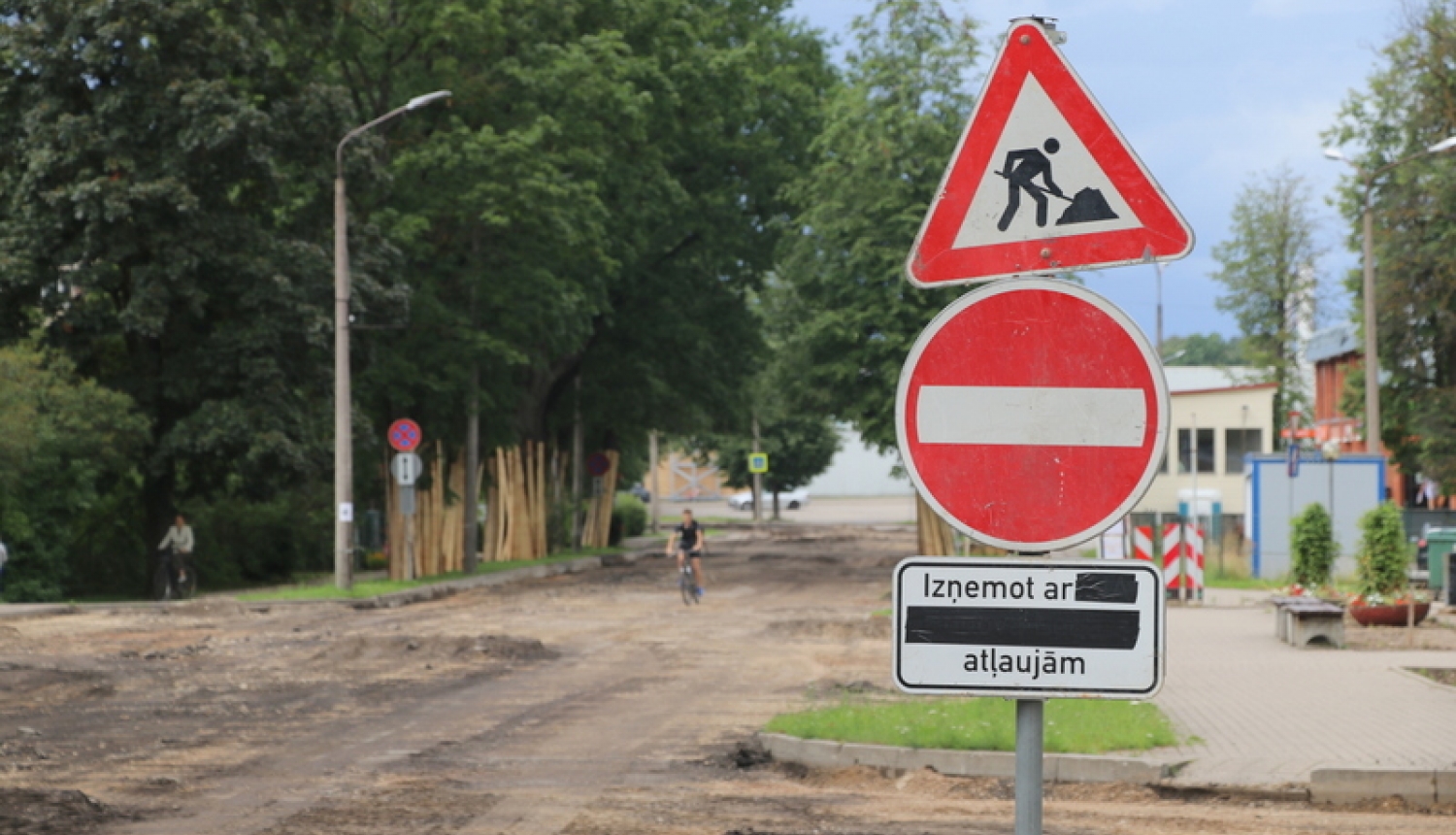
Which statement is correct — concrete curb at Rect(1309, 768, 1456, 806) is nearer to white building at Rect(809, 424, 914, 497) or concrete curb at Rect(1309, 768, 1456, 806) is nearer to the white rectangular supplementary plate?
the white rectangular supplementary plate

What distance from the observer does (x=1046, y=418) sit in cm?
423

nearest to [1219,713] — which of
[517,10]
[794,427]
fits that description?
[517,10]

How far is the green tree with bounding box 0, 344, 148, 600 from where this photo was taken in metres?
31.0

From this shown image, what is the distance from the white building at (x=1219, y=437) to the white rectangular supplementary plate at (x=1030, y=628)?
2446 inches

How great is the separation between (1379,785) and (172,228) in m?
26.4

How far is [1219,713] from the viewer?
14.4 metres

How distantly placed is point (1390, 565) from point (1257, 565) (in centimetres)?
1539

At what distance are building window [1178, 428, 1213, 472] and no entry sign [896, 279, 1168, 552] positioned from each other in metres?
66.9

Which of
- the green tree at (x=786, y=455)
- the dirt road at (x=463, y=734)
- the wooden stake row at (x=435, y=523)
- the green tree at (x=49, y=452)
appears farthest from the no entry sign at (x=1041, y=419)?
the green tree at (x=786, y=455)

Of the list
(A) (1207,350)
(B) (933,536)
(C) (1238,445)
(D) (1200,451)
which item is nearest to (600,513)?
(B) (933,536)

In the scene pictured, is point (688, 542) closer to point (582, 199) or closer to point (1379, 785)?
point (582, 199)

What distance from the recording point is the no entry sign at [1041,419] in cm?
419

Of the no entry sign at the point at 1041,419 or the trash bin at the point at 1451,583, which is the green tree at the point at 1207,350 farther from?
the no entry sign at the point at 1041,419

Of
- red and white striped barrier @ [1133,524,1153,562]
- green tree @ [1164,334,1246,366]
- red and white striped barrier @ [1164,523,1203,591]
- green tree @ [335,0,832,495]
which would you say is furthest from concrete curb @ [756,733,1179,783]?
green tree @ [1164,334,1246,366]
